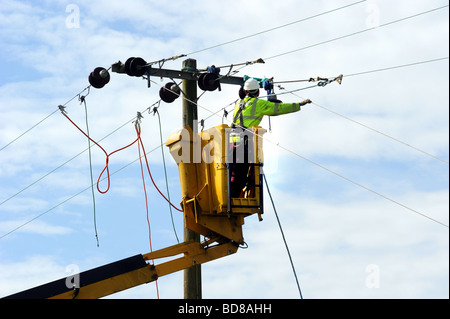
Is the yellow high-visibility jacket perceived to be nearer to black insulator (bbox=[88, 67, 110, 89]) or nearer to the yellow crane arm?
the yellow crane arm

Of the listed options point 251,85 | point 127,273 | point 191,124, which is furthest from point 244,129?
point 127,273

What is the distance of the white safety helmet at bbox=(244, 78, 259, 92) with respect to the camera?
1460cm

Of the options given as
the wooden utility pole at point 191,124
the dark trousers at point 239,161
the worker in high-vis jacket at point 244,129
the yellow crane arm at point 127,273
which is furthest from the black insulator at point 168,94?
the yellow crane arm at point 127,273

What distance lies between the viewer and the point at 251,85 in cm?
1461

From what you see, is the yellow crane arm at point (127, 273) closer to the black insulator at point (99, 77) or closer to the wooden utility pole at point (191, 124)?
the wooden utility pole at point (191, 124)

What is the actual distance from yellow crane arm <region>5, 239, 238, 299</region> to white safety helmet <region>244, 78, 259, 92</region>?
262 cm

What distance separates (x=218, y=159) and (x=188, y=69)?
2.29 m

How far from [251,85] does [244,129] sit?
2.92 ft

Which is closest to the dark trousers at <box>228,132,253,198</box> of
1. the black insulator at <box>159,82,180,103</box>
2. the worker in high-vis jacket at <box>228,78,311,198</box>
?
the worker in high-vis jacket at <box>228,78,311,198</box>

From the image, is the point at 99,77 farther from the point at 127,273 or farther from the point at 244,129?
the point at 127,273

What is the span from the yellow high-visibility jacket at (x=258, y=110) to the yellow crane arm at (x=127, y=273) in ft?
6.83

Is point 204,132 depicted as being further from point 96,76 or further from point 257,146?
point 96,76
